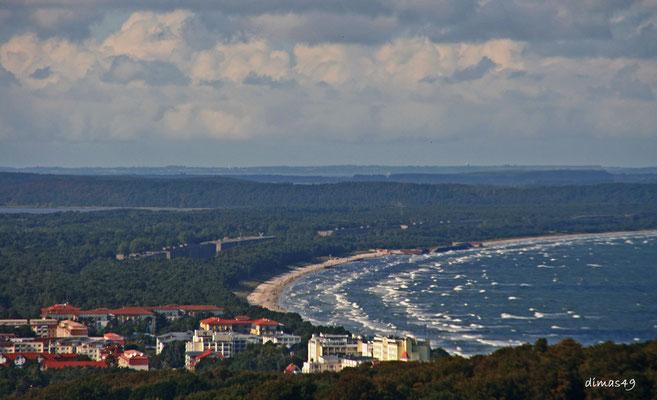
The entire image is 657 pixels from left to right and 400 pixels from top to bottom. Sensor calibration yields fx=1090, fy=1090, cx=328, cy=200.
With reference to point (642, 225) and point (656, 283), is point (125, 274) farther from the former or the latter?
point (642, 225)

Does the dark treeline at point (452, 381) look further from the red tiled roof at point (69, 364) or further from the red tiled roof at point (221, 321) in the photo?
the red tiled roof at point (221, 321)

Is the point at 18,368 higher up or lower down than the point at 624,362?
lower down

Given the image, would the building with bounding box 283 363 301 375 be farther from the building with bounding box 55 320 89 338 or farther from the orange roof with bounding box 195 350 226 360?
the building with bounding box 55 320 89 338

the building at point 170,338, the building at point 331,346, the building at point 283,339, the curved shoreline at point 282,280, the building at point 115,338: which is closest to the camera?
the building at point 331,346

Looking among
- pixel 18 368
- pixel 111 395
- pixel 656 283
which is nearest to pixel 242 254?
pixel 656 283

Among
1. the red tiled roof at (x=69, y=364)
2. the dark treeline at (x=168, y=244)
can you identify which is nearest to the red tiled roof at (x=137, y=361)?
the red tiled roof at (x=69, y=364)

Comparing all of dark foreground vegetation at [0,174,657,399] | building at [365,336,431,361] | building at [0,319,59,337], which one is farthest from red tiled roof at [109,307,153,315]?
building at [365,336,431,361]

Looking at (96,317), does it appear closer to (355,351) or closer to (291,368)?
(355,351)

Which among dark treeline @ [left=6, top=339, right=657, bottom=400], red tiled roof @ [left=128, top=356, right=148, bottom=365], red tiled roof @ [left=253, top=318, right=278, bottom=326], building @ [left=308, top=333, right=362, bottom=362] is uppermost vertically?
dark treeline @ [left=6, top=339, right=657, bottom=400]
